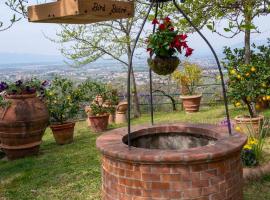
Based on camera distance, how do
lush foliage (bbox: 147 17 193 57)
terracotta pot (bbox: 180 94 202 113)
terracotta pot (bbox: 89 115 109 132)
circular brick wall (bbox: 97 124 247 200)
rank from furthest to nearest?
1. terracotta pot (bbox: 180 94 202 113)
2. terracotta pot (bbox: 89 115 109 132)
3. lush foliage (bbox: 147 17 193 57)
4. circular brick wall (bbox: 97 124 247 200)

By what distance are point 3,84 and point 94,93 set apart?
3.13m

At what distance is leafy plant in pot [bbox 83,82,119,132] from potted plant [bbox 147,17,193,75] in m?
5.73

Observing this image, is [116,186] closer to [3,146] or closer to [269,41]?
[3,146]

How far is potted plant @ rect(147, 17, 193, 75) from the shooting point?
394cm

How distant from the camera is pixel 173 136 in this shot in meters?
4.67

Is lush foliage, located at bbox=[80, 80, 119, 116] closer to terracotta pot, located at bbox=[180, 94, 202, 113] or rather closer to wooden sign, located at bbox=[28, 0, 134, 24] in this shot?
terracotta pot, located at bbox=[180, 94, 202, 113]

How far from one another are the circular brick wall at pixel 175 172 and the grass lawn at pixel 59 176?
133 centimetres

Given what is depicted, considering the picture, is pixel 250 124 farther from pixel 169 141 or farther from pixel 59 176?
pixel 59 176

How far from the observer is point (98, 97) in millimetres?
10266

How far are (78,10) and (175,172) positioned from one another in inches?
63.1

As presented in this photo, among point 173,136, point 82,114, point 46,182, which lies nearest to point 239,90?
point 173,136

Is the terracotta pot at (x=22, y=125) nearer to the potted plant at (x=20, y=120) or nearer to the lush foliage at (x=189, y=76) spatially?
the potted plant at (x=20, y=120)

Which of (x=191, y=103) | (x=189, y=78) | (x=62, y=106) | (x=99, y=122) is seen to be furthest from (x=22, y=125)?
(x=189, y=78)

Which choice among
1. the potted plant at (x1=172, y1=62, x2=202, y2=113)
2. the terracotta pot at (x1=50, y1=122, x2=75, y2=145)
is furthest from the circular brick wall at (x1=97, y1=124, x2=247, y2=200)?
the potted plant at (x1=172, y1=62, x2=202, y2=113)
